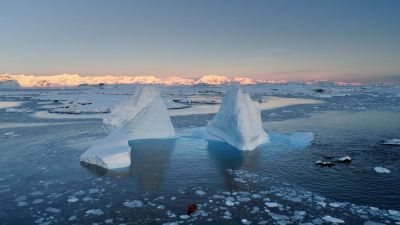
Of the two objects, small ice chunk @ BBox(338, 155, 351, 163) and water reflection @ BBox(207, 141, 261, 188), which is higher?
small ice chunk @ BBox(338, 155, 351, 163)

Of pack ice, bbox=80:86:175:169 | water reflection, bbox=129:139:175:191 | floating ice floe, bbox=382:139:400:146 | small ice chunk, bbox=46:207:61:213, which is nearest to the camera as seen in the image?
small ice chunk, bbox=46:207:61:213

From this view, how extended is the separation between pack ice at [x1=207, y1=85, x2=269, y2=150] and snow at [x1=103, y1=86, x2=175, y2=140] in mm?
2287

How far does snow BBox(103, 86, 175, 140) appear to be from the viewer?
15.8 meters

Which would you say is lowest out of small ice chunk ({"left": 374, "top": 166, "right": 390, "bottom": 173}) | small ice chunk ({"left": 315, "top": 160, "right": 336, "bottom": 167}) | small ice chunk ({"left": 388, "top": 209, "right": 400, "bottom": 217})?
small ice chunk ({"left": 374, "top": 166, "right": 390, "bottom": 173})

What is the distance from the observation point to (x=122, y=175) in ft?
32.9

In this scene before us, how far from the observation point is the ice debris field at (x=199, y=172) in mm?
7176

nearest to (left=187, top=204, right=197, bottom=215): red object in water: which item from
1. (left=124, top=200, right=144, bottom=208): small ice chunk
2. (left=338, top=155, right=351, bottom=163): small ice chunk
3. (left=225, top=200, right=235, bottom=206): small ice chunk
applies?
(left=225, top=200, right=235, bottom=206): small ice chunk

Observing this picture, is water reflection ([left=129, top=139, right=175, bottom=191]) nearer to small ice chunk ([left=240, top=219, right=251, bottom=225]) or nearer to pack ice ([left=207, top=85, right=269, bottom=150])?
pack ice ([left=207, top=85, right=269, bottom=150])

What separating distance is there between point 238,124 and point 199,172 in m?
4.01

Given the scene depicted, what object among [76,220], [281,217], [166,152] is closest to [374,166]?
[281,217]

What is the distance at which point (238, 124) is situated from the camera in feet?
45.1

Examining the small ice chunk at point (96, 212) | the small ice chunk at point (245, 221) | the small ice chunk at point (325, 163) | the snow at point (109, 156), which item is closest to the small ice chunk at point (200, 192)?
the small ice chunk at point (245, 221)

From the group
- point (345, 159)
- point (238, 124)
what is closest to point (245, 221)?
point (345, 159)

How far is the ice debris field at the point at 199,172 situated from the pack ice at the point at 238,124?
0.04 metres
